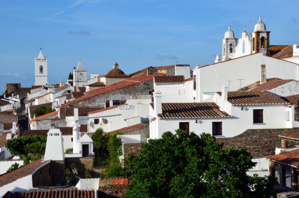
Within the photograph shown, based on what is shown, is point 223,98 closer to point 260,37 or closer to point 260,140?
point 260,140

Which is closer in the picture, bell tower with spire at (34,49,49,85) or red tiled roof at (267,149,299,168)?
red tiled roof at (267,149,299,168)

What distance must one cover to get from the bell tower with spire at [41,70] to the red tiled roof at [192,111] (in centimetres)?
8264

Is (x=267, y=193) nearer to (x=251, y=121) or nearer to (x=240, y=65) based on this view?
(x=251, y=121)

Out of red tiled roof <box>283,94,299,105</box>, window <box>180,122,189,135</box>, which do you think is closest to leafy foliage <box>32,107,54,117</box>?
window <box>180,122,189,135</box>

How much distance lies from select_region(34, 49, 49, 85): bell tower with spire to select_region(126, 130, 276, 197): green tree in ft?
299

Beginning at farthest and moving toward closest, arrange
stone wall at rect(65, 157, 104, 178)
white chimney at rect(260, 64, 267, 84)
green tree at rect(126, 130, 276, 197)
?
1. white chimney at rect(260, 64, 267, 84)
2. stone wall at rect(65, 157, 104, 178)
3. green tree at rect(126, 130, 276, 197)

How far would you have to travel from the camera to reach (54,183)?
25000mm

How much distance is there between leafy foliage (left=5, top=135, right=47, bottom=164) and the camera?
34.2 m

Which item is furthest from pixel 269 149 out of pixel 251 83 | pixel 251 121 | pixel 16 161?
pixel 16 161

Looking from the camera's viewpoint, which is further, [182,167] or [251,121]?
[251,121]

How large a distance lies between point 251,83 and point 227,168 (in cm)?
1898

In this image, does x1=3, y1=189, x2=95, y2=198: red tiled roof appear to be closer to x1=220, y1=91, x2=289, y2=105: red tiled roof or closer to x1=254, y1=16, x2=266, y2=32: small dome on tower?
x1=220, y1=91, x2=289, y2=105: red tiled roof

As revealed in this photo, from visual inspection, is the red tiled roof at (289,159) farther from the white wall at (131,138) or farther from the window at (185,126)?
the white wall at (131,138)

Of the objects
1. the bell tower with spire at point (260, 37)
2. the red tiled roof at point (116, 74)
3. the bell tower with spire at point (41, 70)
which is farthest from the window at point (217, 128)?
the bell tower with spire at point (41, 70)
